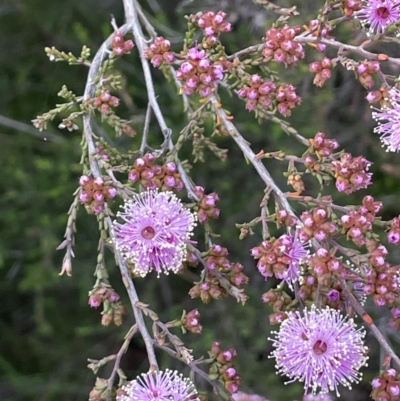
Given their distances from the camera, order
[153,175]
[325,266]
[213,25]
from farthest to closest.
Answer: [213,25] → [153,175] → [325,266]

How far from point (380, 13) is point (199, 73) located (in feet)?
1.92

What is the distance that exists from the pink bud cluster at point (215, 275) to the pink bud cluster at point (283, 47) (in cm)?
57

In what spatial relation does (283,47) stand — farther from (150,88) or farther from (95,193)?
(95,193)

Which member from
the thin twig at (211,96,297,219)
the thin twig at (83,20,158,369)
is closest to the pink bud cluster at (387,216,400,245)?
the thin twig at (211,96,297,219)

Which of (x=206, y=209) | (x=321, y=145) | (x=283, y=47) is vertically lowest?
(x=206, y=209)

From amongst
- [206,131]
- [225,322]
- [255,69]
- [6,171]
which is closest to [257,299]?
[225,322]

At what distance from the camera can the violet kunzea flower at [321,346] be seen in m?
1.51

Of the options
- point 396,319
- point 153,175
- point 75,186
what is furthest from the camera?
point 75,186

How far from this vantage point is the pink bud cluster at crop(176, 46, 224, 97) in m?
1.58

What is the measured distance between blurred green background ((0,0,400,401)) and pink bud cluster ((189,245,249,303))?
90cm

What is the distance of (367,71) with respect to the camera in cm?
158

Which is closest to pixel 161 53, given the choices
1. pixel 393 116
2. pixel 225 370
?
pixel 393 116

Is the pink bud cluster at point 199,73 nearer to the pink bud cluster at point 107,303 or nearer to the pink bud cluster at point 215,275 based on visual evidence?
the pink bud cluster at point 215,275

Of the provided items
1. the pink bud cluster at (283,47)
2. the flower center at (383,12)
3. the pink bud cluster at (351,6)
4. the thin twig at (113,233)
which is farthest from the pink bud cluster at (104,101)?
the flower center at (383,12)
